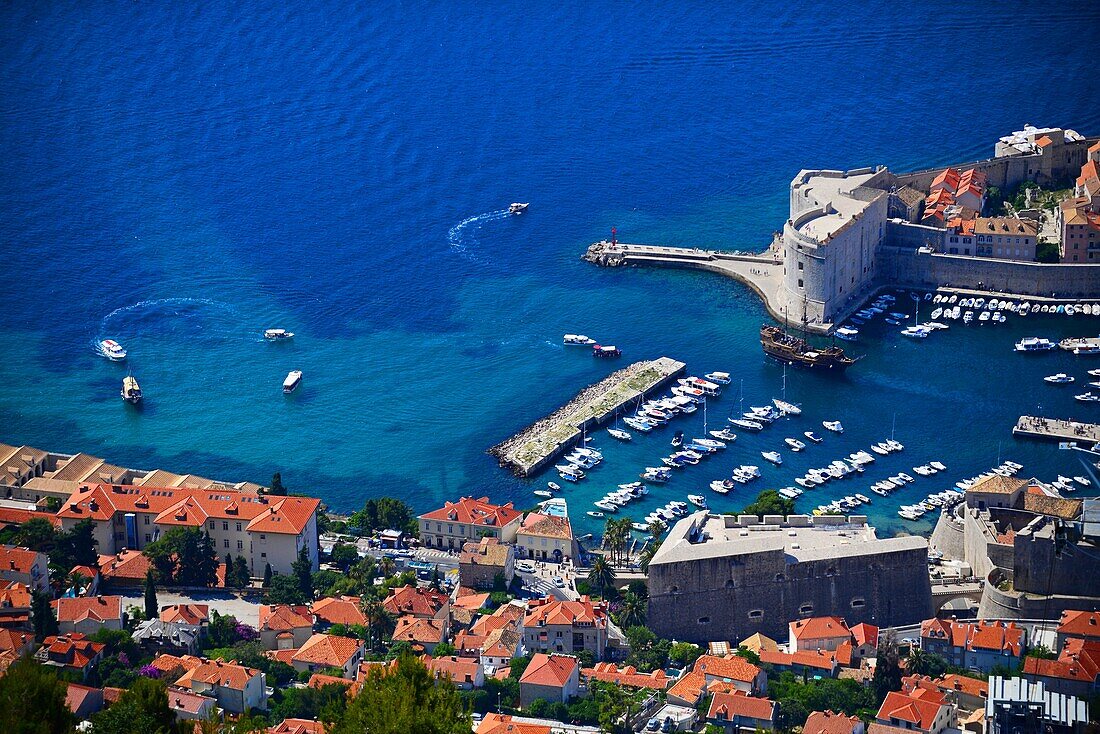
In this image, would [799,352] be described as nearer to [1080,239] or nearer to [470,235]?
[1080,239]

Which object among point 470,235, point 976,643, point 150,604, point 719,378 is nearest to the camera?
point 976,643

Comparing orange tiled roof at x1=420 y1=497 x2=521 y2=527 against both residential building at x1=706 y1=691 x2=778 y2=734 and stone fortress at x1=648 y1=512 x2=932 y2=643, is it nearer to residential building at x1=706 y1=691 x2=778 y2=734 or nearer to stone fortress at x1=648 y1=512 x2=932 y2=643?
stone fortress at x1=648 y1=512 x2=932 y2=643

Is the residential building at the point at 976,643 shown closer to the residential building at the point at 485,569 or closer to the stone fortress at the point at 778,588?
the stone fortress at the point at 778,588

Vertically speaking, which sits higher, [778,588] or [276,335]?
[276,335]

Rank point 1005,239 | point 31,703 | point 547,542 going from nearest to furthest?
point 31,703, point 547,542, point 1005,239

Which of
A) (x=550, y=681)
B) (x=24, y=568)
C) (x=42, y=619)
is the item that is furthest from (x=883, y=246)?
(x=42, y=619)

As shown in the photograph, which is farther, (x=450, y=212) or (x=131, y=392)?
(x=450, y=212)
